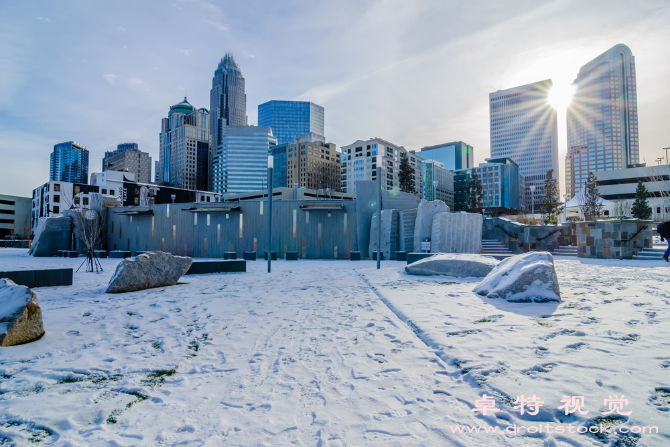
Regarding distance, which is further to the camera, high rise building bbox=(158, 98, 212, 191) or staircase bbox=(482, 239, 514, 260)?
high rise building bbox=(158, 98, 212, 191)

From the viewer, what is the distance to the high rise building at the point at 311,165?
426 ft

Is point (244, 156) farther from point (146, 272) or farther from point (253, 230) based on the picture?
point (146, 272)

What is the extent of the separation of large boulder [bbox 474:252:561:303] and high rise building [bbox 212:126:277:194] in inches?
6056

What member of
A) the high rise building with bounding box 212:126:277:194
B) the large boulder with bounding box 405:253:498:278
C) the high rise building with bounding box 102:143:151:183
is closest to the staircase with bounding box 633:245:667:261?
the large boulder with bounding box 405:253:498:278

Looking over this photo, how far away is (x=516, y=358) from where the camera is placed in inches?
131

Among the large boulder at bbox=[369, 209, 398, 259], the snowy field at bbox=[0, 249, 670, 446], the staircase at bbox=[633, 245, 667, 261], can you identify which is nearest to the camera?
the snowy field at bbox=[0, 249, 670, 446]

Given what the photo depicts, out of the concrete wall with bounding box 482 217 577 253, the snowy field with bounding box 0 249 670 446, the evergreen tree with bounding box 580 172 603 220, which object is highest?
the evergreen tree with bounding box 580 172 603 220

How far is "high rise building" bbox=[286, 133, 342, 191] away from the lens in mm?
129800

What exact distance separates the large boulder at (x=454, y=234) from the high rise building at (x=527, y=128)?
164 meters

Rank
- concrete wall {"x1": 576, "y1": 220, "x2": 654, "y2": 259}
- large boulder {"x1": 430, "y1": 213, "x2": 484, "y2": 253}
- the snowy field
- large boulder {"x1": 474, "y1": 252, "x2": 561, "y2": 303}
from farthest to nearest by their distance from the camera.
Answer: large boulder {"x1": 430, "y1": 213, "x2": 484, "y2": 253} < concrete wall {"x1": 576, "y1": 220, "x2": 654, "y2": 259} < large boulder {"x1": 474, "y1": 252, "x2": 561, "y2": 303} < the snowy field

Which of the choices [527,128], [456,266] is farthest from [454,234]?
[527,128]

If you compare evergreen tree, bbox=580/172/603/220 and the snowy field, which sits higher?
evergreen tree, bbox=580/172/603/220

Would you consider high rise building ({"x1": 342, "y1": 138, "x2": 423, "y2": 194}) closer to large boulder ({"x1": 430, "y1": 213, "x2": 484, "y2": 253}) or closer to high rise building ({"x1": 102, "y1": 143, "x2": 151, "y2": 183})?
large boulder ({"x1": 430, "y1": 213, "x2": 484, "y2": 253})

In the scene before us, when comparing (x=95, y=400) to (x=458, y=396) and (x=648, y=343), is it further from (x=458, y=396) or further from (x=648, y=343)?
(x=648, y=343)
